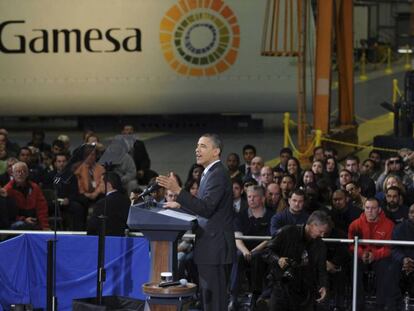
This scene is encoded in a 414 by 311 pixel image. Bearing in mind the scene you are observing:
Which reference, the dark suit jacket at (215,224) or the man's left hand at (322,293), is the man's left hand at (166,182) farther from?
the man's left hand at (322,293)

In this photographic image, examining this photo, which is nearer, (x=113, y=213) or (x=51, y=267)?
(x=51, y=267)

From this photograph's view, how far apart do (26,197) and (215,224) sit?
5.23m

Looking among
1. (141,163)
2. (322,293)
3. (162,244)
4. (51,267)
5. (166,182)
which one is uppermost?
(141,163)

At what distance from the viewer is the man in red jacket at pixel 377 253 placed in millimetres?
10977

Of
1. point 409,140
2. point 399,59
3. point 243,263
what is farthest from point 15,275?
point 399,59

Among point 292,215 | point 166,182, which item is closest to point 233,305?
point 292,215

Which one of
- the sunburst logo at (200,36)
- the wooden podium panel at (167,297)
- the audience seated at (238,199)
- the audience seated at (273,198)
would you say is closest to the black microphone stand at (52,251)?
the wooden podium panel at (167,297)

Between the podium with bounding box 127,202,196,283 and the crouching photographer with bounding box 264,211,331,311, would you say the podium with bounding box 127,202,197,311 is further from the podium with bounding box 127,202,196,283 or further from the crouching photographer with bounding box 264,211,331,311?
the crouching photographer with bounding box 264,211,331,311

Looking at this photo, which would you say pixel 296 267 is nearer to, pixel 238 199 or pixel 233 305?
pixel 233 305

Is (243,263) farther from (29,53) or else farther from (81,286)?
(29,53)

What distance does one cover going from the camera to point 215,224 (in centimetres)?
895

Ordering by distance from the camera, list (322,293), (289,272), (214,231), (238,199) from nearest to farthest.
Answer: (214,231)
(322,293)
(289,272)
(238,199)

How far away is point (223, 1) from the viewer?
2455cm

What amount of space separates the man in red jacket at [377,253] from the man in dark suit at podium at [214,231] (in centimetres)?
223
